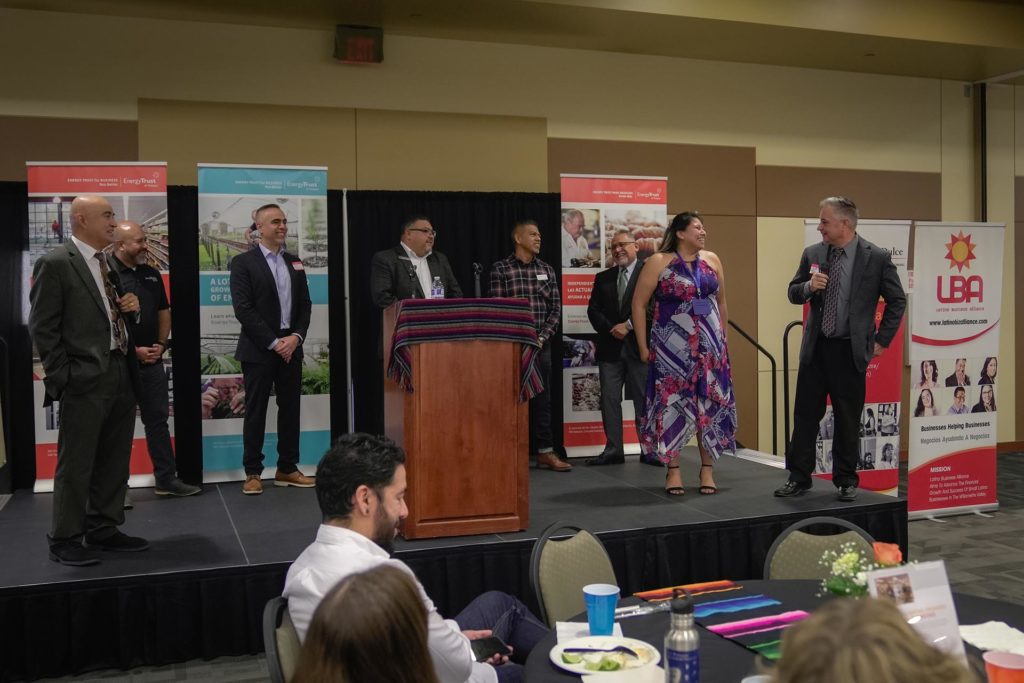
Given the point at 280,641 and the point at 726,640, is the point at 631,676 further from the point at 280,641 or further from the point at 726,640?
the point at 280,641

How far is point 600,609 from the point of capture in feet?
6.79

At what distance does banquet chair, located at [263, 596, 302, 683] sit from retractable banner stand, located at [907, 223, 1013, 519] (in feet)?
16.5

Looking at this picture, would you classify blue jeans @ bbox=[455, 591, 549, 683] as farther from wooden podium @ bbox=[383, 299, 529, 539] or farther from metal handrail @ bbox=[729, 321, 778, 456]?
metal handrail @ bbox=[729, 321, 778, 456]

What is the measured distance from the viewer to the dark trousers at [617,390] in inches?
245

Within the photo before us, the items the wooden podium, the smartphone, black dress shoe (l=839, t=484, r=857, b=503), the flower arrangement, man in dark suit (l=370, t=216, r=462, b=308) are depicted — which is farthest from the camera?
man in dark suit (l=370, t=216, r=462, b=308)

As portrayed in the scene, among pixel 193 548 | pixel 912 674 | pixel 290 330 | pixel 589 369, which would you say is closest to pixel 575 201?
pixel 589 369

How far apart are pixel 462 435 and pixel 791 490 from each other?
1.92m

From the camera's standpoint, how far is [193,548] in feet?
13.4

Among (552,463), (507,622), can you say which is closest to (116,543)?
(507,622)

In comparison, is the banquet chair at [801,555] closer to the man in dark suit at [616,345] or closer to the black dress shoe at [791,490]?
the black dress shoe at [791,490]

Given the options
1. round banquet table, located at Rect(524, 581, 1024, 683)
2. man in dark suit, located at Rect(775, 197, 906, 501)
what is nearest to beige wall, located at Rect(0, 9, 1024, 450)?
man in dark suit, located at Rect(775, 197, 906, 501)

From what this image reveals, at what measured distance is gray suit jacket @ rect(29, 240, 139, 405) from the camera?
3.74m

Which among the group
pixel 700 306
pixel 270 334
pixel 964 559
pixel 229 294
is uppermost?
pixel 229 294

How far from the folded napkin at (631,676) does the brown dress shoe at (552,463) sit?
414 cm
